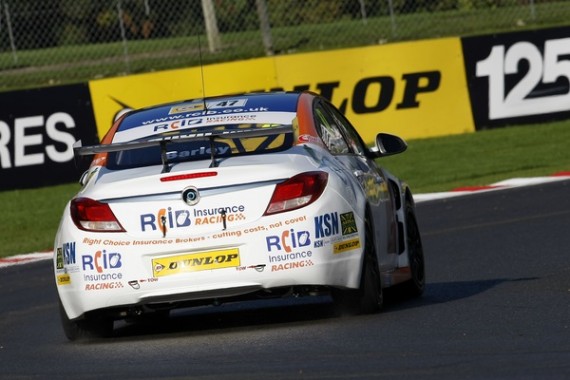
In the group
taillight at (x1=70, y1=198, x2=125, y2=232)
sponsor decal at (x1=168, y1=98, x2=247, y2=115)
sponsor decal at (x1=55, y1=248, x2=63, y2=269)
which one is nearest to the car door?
sponsor decal at (x1=168, y1=98, x2=247, y2=115)

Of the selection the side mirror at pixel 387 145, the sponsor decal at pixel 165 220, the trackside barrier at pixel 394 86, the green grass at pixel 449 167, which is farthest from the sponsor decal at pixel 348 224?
the trackside barrier at pixel 394 86

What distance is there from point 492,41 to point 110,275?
574 inches

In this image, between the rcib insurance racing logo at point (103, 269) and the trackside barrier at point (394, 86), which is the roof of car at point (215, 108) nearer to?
the rcib insurance racing logo at point (103, 269)

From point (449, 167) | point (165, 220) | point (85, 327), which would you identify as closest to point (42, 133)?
point (449, 167)

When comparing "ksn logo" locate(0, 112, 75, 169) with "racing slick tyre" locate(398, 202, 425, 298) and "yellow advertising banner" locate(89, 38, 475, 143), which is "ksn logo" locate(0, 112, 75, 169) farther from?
"racing slick tyre" locate(398, 202, 425, 298)

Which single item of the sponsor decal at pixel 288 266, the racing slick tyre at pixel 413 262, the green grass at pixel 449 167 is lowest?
the green grass at pixel 449 167

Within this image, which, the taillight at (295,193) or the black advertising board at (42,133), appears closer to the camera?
the taillight at (295,193)

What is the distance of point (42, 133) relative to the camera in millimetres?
20844

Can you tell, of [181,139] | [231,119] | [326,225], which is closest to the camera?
[326,225]

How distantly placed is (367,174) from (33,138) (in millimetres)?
12131

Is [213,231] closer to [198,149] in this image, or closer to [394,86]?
[198,149]

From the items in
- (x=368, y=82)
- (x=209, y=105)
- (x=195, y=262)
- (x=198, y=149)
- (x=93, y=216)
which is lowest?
(x=368, y=82)

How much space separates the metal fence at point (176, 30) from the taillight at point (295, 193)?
16.8m

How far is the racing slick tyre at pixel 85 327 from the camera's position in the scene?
8805 mm
